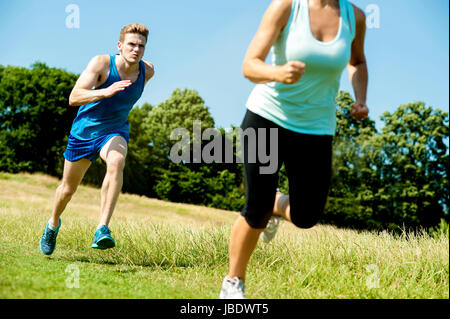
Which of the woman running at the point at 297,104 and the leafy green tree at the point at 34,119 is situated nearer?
the woman running at the point at 297,104

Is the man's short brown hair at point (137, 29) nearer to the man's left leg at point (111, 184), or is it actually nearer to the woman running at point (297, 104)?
the man's left leg at point (111, 184)

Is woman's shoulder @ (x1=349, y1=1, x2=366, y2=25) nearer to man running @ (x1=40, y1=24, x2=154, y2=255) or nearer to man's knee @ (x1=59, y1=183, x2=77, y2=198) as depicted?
man running @ (x1=40, y1=24, x2=154, y2=255)


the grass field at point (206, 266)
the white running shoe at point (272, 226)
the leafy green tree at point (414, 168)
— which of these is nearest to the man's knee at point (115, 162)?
the grass field at point (206, 266)

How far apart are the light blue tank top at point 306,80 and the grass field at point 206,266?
4.64 ft

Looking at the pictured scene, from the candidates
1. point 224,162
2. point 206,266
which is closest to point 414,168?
point 224,162

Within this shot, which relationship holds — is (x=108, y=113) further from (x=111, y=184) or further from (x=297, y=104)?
(x=297, y=104)

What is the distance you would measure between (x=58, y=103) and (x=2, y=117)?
15.9 feet

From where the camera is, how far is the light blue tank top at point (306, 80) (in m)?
2.45

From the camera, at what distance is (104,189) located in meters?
3.94

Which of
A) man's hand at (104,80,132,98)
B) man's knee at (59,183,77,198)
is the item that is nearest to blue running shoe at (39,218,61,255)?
man's knee at (59,183,77,198)

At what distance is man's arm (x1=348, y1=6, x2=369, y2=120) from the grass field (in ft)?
4.58

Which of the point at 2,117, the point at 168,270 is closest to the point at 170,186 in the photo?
the point at 2,117

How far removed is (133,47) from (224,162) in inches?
1148

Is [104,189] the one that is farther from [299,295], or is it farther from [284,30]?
[284,30]
